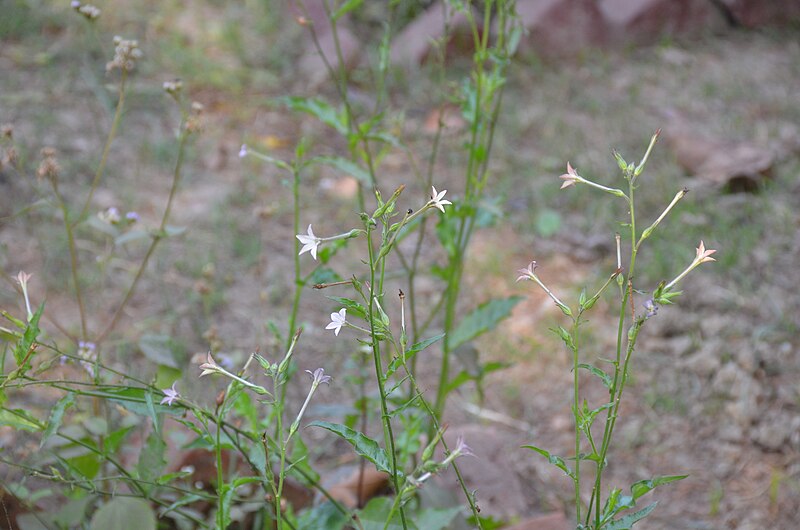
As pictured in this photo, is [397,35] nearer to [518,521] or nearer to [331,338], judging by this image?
[331,338]

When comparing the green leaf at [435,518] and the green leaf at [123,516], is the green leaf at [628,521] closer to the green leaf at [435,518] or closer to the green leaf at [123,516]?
the green leaf at [435,518]

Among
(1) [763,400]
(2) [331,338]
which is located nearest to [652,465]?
(1) [763,400]

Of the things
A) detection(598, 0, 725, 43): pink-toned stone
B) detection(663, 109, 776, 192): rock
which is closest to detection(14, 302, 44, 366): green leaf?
detection(663, 109, 776, 192): rock

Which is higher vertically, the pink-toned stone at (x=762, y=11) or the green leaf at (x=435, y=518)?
the pink-toned stone at (x=762, y=11)

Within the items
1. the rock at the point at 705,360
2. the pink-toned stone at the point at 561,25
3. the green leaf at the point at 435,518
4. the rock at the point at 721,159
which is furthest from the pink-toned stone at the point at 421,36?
the green leaf at the point at 435,518

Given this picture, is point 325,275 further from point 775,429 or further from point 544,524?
point 775,429

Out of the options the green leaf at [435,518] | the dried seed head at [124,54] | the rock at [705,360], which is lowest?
the rock at [705,360]
